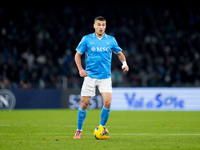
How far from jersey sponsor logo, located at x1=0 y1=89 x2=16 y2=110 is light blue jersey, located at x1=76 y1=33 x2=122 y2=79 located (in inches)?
453

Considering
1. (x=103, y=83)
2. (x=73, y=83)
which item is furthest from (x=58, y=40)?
(x=103, y=83)

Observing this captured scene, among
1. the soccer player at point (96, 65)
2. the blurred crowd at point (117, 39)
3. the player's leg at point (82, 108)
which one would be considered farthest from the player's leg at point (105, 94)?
the blurred crowd at point (117, 39)

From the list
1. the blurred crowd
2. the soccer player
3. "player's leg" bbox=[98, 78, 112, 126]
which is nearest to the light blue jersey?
the soccer player

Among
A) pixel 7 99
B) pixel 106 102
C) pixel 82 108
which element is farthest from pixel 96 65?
pixel 7 99

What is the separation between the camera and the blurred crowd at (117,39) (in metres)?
21.5

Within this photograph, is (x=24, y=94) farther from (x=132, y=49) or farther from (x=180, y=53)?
(x=180, y=53)

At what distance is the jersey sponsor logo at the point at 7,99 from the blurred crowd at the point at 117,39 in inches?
16.6

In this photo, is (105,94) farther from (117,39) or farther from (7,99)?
(117,39)

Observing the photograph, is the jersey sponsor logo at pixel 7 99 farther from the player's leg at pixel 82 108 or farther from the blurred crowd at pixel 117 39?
the player's leg at pixel 82 108

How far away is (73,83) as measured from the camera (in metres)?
20.5

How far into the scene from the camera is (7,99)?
63.2 feet

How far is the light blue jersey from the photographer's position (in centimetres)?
829

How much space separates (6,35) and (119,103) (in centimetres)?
828

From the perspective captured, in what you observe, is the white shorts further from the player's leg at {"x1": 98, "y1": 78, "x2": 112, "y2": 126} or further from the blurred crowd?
the blurred crowd
